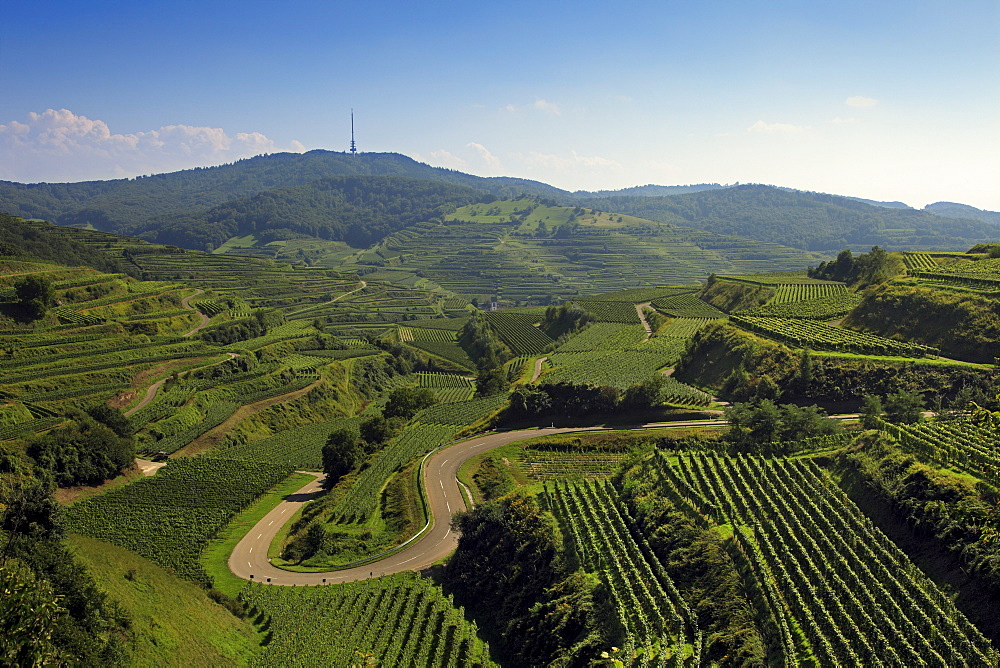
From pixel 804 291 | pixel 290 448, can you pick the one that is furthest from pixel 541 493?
pixel 804 291

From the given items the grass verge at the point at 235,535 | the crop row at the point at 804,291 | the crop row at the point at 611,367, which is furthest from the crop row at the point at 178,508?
the crop row at the point at 804,291

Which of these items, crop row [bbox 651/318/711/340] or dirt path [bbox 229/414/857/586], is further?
crop row [bbox 651/318/711/340]

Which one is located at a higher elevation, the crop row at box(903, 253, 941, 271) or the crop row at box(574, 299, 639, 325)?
the crop row at box(903, 253, 941, 271)

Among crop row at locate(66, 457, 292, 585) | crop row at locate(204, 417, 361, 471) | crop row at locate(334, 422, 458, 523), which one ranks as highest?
crop row at locate(334, 422, 458, 523)

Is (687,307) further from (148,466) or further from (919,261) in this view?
(148,466)

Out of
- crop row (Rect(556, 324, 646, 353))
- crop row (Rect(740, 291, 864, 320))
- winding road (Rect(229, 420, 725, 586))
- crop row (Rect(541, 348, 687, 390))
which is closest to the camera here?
winding road (Rect(229, 420, 725, 586))

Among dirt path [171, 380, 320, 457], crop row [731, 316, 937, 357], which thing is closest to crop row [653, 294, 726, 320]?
crop row [731, 316, 937, 357]

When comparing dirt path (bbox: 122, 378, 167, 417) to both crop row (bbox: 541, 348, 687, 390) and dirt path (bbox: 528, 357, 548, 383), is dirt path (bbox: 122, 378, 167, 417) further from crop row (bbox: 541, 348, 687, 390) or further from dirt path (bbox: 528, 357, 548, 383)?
crop row (bbox: 541, 348, 687, 390)

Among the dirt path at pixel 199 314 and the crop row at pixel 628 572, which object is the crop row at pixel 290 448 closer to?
the crop row at pixel 628 572
